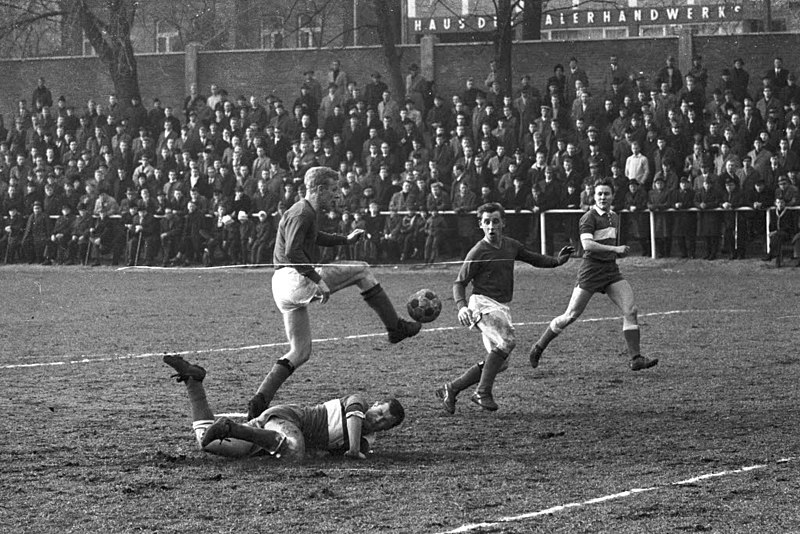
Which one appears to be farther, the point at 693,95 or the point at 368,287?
the point at 693,95

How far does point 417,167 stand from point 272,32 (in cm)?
1737

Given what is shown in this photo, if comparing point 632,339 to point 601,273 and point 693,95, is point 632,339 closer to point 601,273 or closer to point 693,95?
point 601,273

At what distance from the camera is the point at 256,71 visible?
36.2 m

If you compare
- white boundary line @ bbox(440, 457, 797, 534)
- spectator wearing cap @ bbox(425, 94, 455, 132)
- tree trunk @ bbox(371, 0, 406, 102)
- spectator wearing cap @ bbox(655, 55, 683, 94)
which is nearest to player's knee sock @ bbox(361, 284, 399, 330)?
white boundary line @ bbox(440, 457, 797, 534)

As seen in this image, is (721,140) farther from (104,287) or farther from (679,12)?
(679,12)

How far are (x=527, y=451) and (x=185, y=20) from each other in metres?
35.8

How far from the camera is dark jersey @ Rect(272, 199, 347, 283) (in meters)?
9.52

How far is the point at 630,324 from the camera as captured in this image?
1220cm

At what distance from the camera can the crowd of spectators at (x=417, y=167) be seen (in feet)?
78.6

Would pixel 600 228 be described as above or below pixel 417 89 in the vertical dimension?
below

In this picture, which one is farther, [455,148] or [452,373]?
[455,148]

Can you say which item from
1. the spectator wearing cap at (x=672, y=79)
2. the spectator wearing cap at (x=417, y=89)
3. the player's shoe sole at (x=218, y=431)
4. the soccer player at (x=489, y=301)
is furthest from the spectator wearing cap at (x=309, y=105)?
the player's shoe sole at (x=218, y=431)

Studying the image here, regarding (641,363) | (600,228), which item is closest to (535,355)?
(641,363)

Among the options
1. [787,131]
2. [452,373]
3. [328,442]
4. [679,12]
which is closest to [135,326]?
[452,373]
